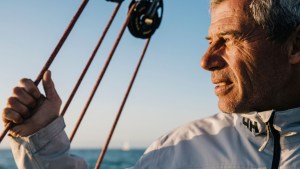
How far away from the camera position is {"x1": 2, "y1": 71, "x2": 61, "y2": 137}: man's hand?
187cm

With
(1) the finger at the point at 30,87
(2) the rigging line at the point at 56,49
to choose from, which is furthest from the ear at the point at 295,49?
(1) the finger at the point at 30,87

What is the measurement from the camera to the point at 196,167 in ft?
6.77

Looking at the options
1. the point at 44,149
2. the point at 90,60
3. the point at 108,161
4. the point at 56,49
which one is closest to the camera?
the point at 44,149

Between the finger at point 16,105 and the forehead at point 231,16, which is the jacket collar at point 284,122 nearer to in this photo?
the forehead at point 231,16

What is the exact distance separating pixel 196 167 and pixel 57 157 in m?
0.55

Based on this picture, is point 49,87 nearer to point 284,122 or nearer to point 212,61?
point 212,61

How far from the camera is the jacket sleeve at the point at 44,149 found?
1.95 m

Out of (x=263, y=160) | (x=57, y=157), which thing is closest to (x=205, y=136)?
(x=263, y=160)

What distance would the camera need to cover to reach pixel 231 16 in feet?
7.49

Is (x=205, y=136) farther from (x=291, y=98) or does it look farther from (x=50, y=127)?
(x=50, y=127)

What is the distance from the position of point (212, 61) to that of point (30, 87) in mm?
784

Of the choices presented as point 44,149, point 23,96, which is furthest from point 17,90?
point 44,149

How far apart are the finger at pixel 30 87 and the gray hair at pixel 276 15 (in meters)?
1.00

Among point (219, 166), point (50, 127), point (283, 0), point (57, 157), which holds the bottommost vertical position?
point (219, 166)
